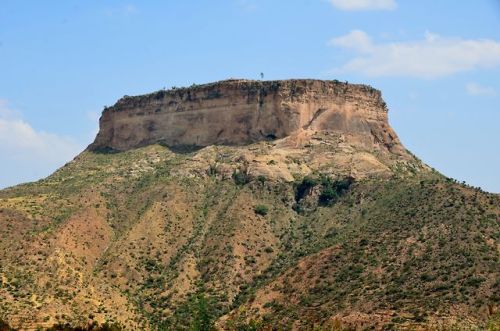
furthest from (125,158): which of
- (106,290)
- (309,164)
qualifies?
(106,290)

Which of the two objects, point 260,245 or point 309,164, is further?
point 309,164

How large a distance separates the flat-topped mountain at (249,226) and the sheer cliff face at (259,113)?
16 centimetres

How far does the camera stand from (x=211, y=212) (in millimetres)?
104750

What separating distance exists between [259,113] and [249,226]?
19.7 meters

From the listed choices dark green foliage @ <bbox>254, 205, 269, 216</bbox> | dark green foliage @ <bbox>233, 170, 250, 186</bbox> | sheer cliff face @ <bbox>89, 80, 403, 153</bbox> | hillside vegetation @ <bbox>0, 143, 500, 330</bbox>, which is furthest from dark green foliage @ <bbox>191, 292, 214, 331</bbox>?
sheer cliff face @ <bbox>89, 80, 403, 153</bbox>

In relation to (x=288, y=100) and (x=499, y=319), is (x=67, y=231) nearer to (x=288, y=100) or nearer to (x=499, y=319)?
(x=288, y=100)

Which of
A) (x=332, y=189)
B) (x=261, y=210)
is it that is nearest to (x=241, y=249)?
(x=261, y=210)

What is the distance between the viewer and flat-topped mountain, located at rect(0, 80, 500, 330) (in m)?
81.4

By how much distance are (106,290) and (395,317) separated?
26.6 meters

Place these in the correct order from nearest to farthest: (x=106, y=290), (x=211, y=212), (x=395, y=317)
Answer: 1. (x=395, y=317)
2. (x=106, y=290)
3. (x=211, y=212)

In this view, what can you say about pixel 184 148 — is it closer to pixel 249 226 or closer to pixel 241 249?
pixel 249 226

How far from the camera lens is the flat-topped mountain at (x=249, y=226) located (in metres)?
81.4

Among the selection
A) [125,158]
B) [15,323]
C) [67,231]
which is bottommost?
[15,323]

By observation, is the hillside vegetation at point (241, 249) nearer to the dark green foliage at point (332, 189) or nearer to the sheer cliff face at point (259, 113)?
→ the dark green foliage at point (332, 189)
